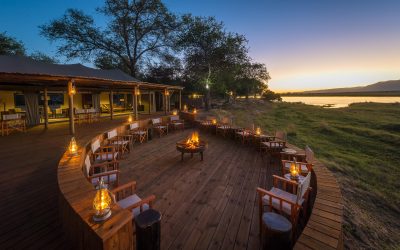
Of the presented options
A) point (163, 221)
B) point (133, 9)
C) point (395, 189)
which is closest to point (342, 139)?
point (395, 189)

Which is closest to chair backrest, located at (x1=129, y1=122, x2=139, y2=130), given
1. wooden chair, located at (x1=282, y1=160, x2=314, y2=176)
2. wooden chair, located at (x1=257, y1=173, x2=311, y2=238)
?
wooden chair, located at (x1=282, y1=160, x2=314, y2=176)

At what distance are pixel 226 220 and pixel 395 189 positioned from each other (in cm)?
1019

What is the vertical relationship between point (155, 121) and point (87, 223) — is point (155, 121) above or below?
above

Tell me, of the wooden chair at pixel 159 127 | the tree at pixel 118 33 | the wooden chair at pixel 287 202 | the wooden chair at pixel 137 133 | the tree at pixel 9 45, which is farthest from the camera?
the tree at pixel 9 45

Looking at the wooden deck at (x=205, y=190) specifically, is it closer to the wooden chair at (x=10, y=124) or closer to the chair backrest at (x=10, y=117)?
the wooden chair at (x=10, y=124)

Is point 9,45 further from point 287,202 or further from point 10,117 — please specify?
point 287,202

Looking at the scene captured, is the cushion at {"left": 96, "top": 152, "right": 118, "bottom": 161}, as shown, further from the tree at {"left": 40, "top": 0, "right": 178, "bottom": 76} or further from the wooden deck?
the tree at {"left": 40, "top": 0, "right": 178, "bottom": 76}

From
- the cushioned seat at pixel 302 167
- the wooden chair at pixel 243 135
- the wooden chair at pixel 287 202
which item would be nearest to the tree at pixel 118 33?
the wooden chair at pixel 243 135

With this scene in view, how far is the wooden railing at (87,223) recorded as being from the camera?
1896 millimetres

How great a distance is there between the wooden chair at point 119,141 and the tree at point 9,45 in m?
26.2

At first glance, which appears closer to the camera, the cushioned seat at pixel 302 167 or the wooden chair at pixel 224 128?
the cushioned seat at pixel 302 167

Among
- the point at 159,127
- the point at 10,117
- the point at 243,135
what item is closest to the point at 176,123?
the point at 159,127

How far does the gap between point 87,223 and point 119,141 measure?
648cm

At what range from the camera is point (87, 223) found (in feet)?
6.60
